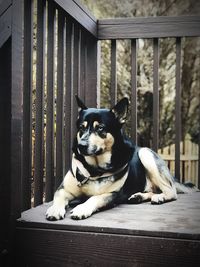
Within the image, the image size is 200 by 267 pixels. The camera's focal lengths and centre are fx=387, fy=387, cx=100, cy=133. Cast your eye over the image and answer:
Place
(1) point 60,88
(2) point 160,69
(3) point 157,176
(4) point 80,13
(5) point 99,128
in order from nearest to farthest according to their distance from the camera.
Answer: (5) point 99,128 → (3) point 157,176 → (1) point 60,88 → (4) point 80,13 → (2) point 160,69

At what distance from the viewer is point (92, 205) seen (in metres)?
1.96

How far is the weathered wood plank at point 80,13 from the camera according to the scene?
2404 mm

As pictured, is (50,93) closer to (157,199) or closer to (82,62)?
(82,62)

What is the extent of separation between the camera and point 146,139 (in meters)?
6.82

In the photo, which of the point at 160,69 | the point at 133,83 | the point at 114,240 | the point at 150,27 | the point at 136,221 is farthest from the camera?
the point at 160,69

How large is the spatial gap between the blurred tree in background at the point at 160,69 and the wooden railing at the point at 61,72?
2.88 m

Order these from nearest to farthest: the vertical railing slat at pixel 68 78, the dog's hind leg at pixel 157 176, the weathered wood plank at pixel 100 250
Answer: the weathered wood plank at pixel 100 250
the dog's hind leg at pixel 157 176
the vertical railing slat at pixel 68 78

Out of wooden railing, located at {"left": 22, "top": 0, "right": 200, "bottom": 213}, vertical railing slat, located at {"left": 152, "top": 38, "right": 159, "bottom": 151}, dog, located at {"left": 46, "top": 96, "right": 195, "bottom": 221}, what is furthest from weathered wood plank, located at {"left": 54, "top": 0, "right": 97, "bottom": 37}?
dog, located at {"left": 46, "top": 96, "right": 195, "bottom": 221}

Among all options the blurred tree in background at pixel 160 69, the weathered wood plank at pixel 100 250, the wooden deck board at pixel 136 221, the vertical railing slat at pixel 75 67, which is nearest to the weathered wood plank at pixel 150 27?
the vertical railing slat at pixel 75 67

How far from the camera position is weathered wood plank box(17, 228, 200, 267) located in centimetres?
165

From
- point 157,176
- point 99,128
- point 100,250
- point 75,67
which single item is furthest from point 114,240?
point 75,67

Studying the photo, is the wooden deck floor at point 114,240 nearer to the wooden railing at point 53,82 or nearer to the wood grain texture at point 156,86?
the wooden railing at point 53,82

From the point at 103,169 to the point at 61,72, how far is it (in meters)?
0.77

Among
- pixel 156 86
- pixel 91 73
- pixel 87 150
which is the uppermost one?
pixel 91 73
